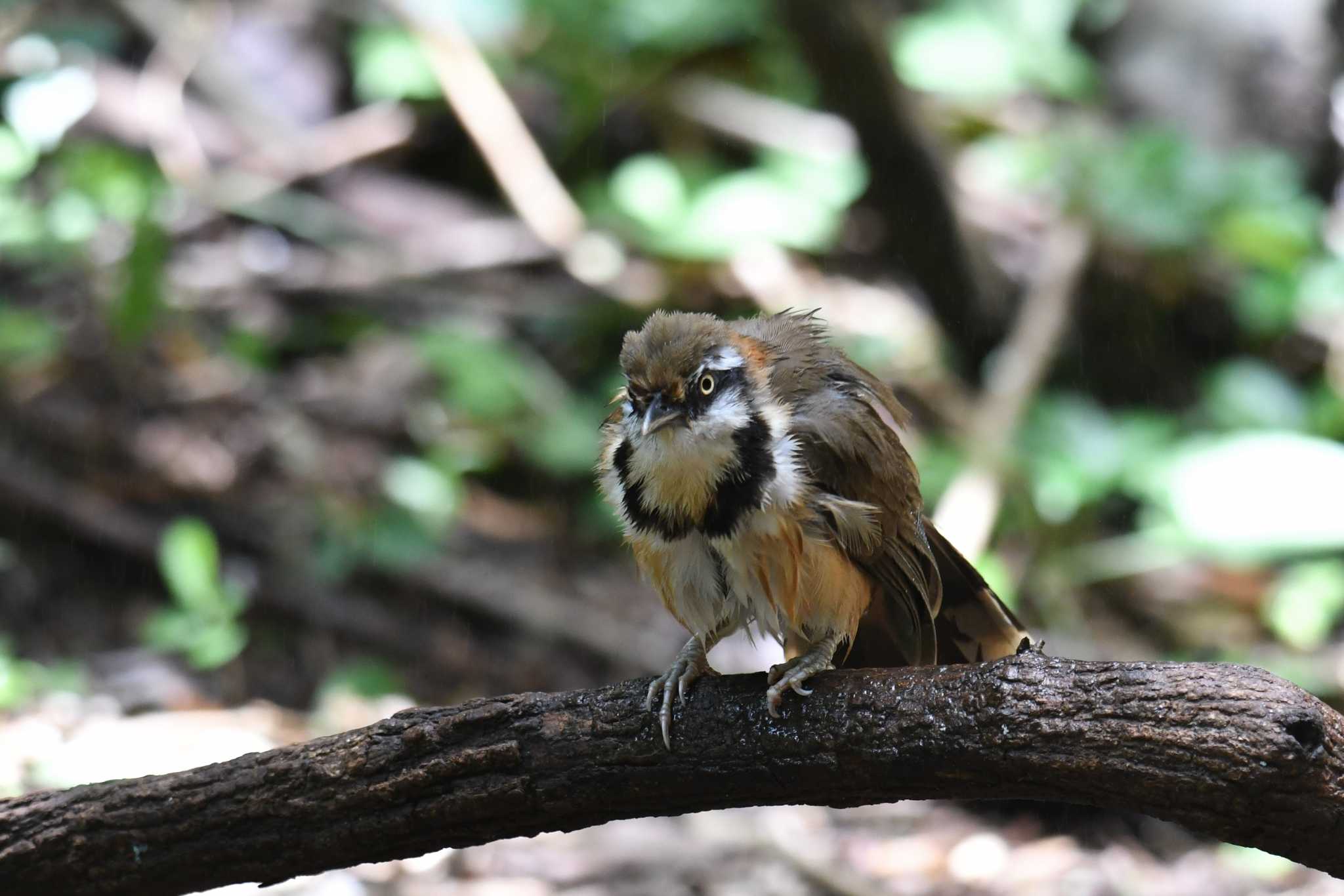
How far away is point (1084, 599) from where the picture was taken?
273 inches

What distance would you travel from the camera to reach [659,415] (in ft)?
10.6

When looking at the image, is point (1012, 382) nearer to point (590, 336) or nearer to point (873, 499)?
point (590, 336)

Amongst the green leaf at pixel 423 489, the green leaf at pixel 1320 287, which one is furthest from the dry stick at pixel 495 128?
the green leaf at pixel 1320 287

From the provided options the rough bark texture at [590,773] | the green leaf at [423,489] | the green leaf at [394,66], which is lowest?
the rough bark texture at [590,773]

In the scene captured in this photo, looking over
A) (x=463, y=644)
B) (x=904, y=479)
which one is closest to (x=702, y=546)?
(x=904, y=479)

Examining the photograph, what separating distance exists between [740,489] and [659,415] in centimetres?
27

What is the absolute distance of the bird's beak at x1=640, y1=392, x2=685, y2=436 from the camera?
10.6 ft

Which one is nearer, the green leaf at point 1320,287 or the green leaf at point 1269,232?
the green leaf at point 1269,232

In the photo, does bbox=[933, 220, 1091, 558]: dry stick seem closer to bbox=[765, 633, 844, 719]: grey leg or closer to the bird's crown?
bbox=[765, 633, 844, 719]: grey leg

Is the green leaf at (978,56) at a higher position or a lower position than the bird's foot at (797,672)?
higher

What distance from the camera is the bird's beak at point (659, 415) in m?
3.23

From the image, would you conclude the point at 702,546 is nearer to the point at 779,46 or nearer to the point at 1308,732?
the point at 1308,732

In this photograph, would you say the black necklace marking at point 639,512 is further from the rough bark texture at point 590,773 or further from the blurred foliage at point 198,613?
the blurred foliage at point 198,613

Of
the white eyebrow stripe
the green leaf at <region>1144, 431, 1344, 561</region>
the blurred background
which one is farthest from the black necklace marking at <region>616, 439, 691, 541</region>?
the green leaf at <region>1144, 431, 1344, 561</region>
